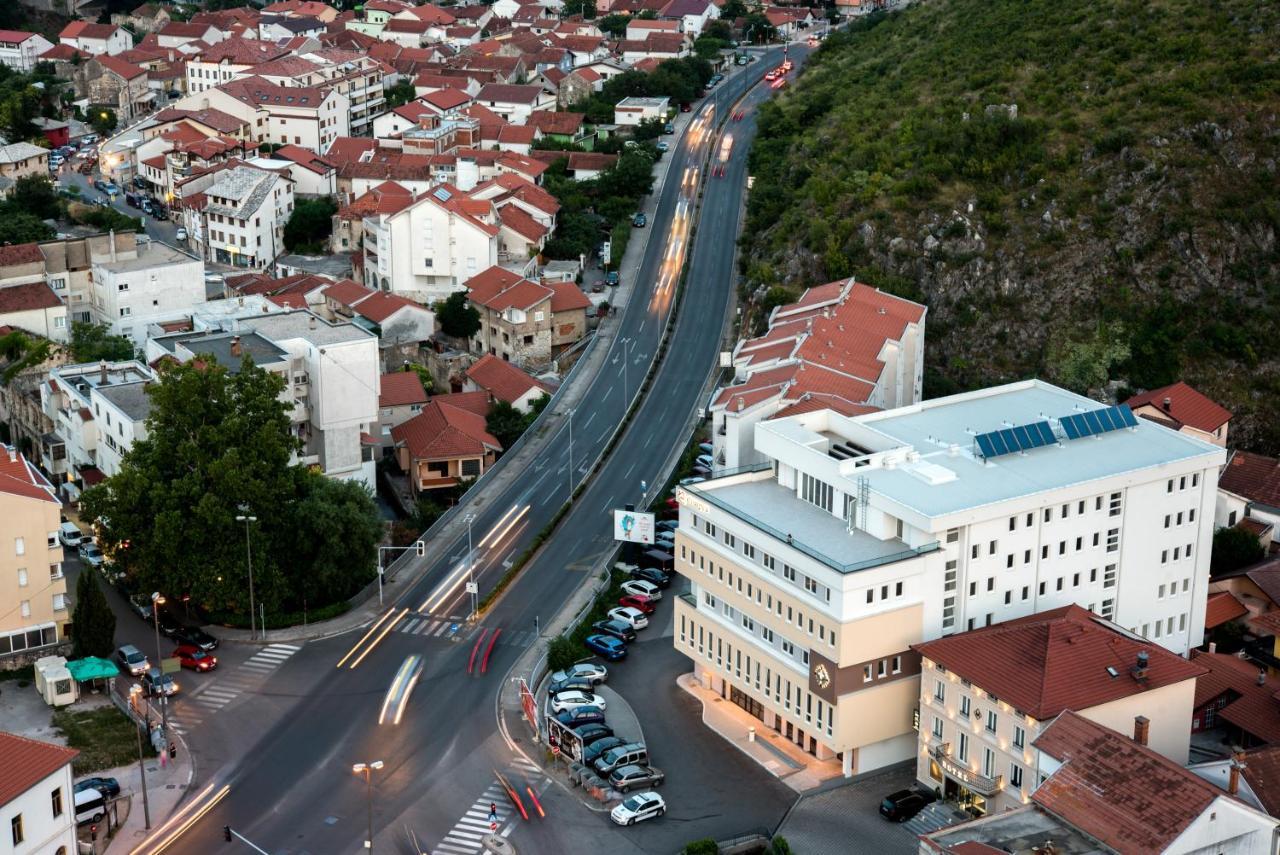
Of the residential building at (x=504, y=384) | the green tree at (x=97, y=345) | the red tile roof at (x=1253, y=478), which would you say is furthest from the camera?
the residential building at (x=504, y=384)

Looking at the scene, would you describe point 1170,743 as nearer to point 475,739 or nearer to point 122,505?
point 475,739

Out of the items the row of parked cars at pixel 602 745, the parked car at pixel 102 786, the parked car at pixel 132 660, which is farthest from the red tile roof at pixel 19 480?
the row of parked cars at pixel 602 745

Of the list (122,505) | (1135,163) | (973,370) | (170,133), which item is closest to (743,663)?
(122,505)

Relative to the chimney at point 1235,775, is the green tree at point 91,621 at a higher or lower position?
lower

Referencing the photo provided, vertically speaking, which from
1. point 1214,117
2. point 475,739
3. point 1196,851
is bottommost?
point 475,739

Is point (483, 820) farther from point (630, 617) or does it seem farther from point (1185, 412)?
point (1185, 412)

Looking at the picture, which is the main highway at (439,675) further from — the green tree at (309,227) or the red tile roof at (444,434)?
the green tree at (309,227)

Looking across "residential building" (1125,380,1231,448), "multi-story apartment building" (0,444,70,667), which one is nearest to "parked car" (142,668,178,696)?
"multi-story apartment building" (0,444,70,667)

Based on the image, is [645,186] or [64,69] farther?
[64,69]
